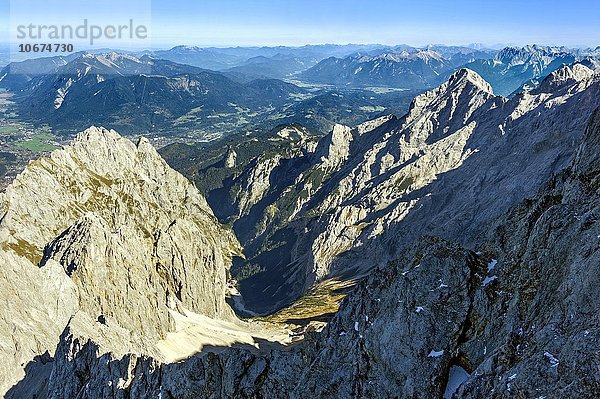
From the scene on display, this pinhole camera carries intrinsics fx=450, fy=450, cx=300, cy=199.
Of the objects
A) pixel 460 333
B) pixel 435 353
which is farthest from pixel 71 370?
pixel 460 333

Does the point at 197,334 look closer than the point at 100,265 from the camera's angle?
No

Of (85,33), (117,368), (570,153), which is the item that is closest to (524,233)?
(117,368)

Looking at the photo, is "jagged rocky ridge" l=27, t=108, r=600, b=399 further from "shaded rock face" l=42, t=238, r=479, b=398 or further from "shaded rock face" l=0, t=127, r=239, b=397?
"shaded rock face" l=0, t=127, r=239, b=397

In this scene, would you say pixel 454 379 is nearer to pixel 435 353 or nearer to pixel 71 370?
pixel 435 353

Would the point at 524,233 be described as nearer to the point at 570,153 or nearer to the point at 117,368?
the point at 117,368

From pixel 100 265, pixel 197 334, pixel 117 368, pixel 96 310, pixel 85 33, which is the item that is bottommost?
pixel 197 334

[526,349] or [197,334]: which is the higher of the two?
[526,349]

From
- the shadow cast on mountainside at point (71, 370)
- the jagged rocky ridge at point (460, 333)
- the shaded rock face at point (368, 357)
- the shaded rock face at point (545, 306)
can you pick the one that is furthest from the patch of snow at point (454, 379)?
the shadow cast on mountainside at point (71, 370)

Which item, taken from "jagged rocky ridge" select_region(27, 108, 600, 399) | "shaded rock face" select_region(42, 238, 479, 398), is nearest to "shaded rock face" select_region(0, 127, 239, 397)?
"shaded rock face" select_region(42, 238, 479, 398)
